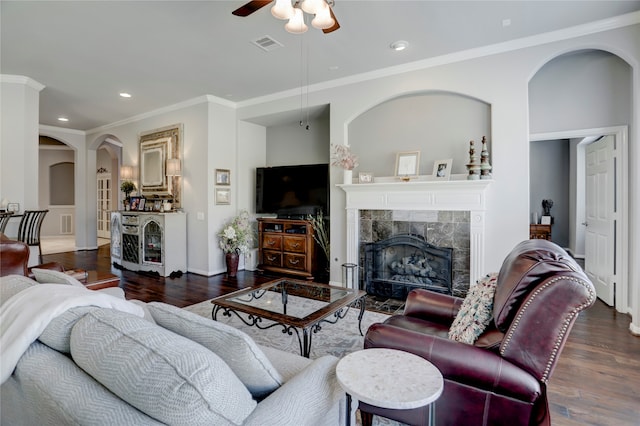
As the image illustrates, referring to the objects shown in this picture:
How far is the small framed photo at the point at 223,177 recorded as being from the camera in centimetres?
554

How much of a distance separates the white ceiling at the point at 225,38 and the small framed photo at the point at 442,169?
1.28m

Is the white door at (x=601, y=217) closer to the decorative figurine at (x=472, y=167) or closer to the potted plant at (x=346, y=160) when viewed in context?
the decorative figurine at (x=472, y=167)

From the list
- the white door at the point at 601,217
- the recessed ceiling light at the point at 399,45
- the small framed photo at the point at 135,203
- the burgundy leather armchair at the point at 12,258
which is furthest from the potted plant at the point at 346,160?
the small framed photo at the point at 135,203

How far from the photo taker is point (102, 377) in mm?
877

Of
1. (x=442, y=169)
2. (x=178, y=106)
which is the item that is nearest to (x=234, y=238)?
(x=178, y=106)

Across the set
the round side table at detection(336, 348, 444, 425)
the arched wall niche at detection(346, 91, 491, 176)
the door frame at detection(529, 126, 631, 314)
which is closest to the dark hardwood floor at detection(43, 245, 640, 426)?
the door frame at detection(529, 126, 631, 314)

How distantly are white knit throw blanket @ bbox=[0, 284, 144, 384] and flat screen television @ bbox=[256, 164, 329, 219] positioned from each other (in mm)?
4140

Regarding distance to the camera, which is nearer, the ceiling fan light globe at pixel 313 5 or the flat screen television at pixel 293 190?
the ceiling fan light globe at pixel 313 5

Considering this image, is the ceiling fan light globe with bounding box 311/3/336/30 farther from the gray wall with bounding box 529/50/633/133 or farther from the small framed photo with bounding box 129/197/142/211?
the small framed photo with bounding box 129/197/142/211

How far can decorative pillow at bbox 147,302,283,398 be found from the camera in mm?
1021

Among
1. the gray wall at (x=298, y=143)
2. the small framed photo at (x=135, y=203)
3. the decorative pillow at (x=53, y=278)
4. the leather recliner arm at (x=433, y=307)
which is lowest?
the leather recliner arm at (x=433, y=307)

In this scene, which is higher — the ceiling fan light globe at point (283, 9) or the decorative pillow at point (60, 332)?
the ceiling fan light globe at point (283, 9)

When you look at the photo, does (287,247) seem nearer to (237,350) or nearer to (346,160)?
(346,160)

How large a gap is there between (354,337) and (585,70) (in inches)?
151
